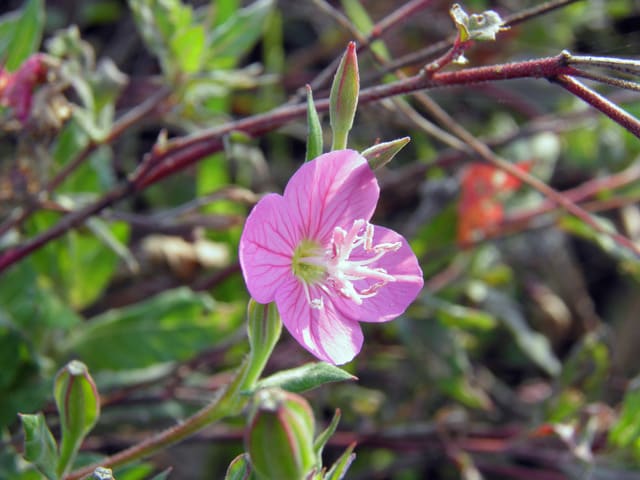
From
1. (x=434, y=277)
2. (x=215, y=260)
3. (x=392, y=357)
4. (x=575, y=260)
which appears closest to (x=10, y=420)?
(x=215, y=260)

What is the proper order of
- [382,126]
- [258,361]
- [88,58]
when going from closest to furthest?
[258,361] < [88,58] < [382,126]

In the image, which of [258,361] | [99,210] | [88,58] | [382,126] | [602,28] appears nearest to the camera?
[258,361]

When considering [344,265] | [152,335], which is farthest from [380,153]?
[152,335]

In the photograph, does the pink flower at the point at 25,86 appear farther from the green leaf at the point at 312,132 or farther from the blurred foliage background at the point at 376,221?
the green leaf at the point at 312,132

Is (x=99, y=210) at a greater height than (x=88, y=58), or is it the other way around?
(x=88, y=58)

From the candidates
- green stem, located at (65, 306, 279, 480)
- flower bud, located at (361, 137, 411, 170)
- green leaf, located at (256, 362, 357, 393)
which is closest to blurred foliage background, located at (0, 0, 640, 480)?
green stem, located at (65, 306, 279, 480)

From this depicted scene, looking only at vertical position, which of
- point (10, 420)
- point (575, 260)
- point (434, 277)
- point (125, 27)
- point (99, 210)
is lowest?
point (575, 260)

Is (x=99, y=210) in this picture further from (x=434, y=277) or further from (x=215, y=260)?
(x=434, y=277)

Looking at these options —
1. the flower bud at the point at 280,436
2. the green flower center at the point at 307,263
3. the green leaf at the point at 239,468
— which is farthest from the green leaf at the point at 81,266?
the flower bud at the point at 280,436
